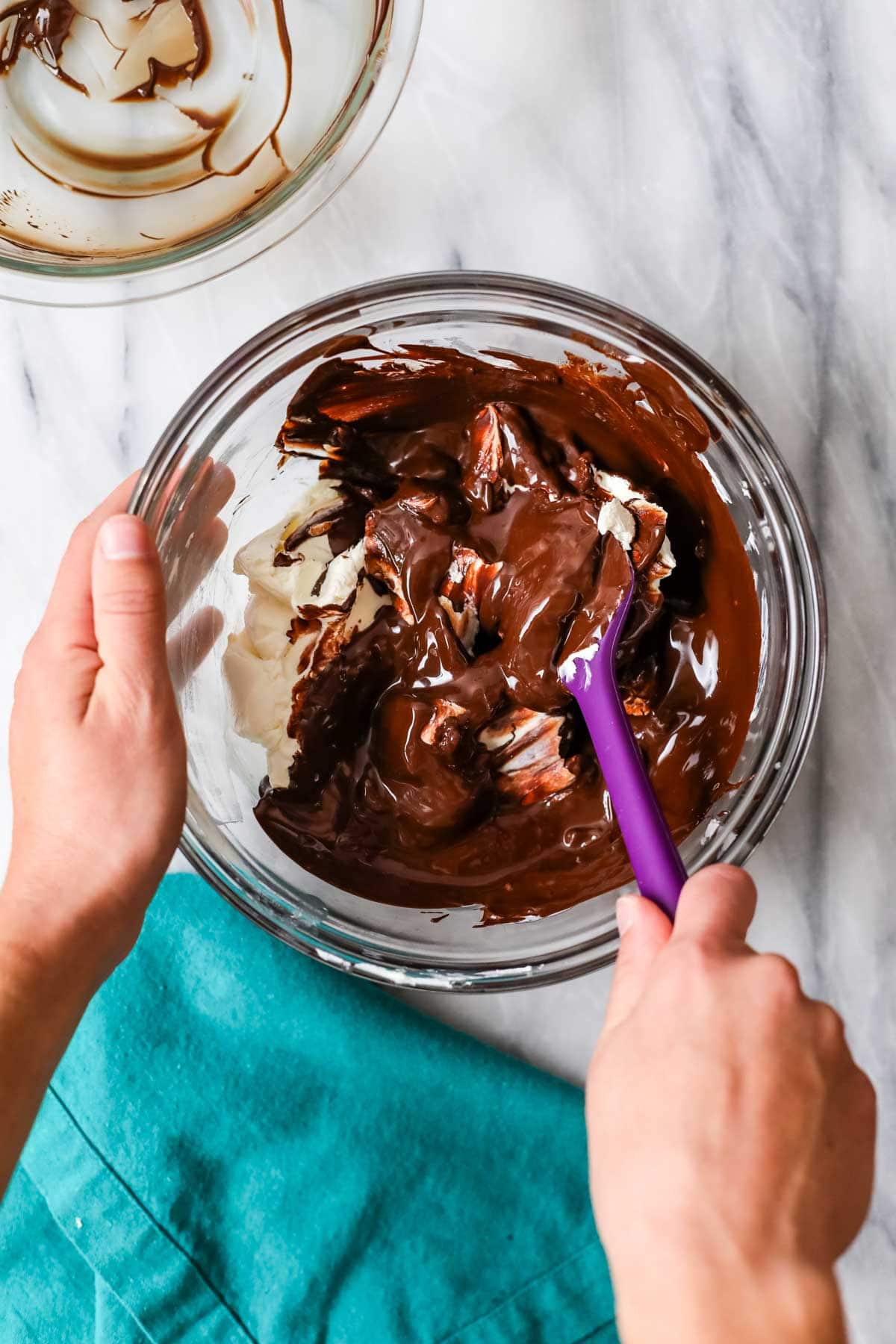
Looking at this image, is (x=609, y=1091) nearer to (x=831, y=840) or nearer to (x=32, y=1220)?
(x=831, y=840)

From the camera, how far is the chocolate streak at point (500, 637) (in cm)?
109

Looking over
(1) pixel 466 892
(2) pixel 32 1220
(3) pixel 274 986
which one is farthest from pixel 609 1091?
(2) pixel 32 1220

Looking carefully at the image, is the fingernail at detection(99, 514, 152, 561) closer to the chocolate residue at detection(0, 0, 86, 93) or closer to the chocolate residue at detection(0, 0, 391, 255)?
the chocolate residue at detection(0, 0, 391, 255)

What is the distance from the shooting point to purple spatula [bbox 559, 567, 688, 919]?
0.93 metres

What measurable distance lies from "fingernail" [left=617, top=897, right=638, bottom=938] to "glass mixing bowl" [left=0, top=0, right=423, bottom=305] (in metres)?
0.72

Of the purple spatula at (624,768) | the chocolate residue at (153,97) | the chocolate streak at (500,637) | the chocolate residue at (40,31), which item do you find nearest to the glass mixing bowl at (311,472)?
the chocolate streak at (500,637)

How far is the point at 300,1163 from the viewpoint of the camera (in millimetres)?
1229

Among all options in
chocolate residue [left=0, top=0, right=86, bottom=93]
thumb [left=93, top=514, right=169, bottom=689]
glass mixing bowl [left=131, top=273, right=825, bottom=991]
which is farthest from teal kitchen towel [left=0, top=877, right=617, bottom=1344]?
chocolate residue [left=0, top=0, right=86, bottom=93]

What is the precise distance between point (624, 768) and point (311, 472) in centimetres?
44

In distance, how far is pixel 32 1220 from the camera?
126 centimetres

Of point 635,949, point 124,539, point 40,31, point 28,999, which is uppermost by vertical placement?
point 40,31

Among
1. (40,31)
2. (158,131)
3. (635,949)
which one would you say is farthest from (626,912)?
(40,31)

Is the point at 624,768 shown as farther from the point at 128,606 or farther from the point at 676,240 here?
the point at 676,240

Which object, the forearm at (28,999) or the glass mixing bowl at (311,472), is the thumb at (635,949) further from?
the forearm at (28,999)
